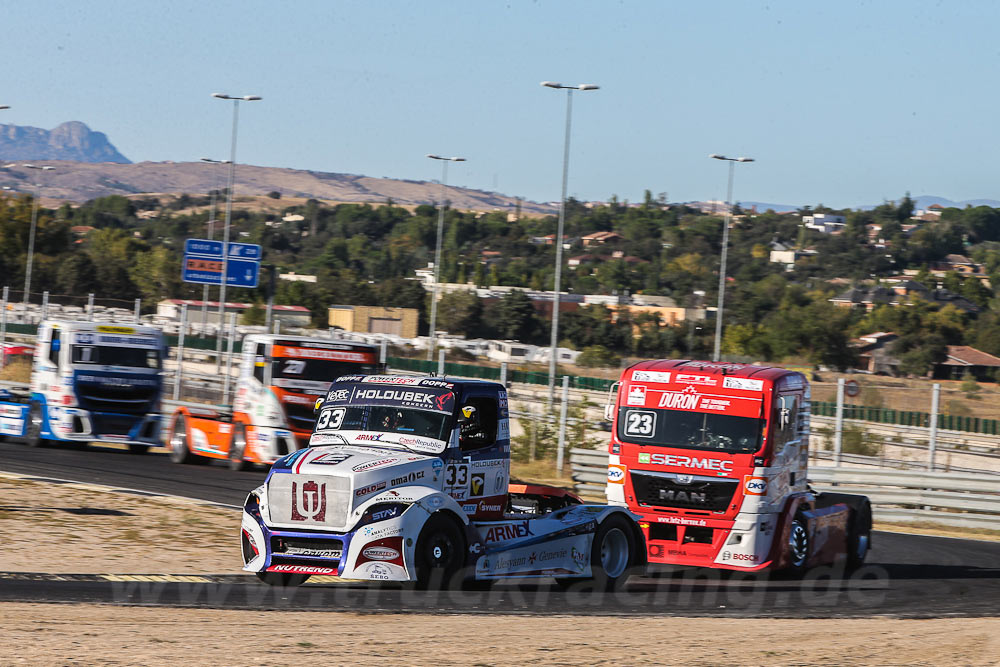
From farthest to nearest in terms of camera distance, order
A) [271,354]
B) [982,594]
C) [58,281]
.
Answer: [58,281] < [271,354] < [982,594]

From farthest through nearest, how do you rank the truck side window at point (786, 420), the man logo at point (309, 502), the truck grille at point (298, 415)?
the truck grille at point (298, 415), the truck side window at point (786, 420), the man logo at point (309, 502)

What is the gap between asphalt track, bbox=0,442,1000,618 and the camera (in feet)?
35.6

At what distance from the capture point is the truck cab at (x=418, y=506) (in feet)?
35.8

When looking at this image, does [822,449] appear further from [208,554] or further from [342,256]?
[342,256]

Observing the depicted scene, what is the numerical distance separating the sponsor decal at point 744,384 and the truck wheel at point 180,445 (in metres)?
14.4

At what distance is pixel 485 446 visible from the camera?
12.6 metres

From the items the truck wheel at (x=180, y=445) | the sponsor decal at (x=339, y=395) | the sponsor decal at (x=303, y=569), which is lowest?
the truck wheel at (x=180, y=445)

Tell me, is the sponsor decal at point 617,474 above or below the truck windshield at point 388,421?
below

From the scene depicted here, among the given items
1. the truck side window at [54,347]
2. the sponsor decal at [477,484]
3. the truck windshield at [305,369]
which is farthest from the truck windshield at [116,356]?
the sponsor decal at [477,484]

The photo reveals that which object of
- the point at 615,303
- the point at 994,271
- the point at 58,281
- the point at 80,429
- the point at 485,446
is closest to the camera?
the point at 485,446

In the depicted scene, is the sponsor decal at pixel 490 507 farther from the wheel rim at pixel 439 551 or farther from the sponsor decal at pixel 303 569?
the sponsor decal at pixel 303 569

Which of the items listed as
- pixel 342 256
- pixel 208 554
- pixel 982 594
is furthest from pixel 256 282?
pixel 342 256

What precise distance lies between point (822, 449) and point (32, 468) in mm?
14787

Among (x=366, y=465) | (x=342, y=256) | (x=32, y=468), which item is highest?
(x=342, y=256)
